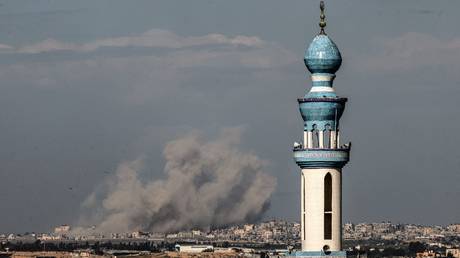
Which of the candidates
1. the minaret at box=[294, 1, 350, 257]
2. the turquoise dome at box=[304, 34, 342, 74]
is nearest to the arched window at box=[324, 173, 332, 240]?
the minaret at box=[294, 1, 350, 257]

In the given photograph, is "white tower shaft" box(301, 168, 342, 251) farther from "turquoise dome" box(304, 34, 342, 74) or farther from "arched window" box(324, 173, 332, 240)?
"turquoise dome" box(304, 34, 342, 74)

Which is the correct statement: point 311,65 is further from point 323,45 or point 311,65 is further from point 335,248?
point 335,248

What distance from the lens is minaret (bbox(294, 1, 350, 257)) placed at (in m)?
47.9

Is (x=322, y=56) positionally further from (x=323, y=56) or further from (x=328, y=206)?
(x=328, y=206)

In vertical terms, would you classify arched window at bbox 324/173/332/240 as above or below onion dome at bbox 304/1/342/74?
below

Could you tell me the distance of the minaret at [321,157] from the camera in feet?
157

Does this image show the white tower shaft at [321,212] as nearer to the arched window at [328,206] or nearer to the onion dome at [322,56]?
the arched window at [328,206]

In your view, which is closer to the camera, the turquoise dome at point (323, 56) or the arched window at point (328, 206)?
the turquoise dome at point (323, 56)

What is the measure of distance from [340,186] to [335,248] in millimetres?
1590

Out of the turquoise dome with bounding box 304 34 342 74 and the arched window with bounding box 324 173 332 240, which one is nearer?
the turquoise dome with bounding box 304 34 342 74

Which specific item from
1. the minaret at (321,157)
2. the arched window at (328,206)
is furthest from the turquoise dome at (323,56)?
the arched window at (328,206)

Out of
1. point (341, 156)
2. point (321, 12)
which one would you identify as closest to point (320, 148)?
point (341, 156)

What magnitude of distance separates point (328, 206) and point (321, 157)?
4.21 feet

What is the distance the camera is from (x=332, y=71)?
158 ft
